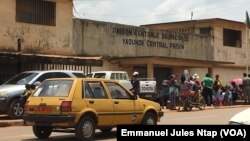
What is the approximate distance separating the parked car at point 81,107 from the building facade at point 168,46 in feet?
51.1

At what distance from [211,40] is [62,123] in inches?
1143

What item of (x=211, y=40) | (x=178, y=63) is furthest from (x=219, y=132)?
(x=211, y=40)

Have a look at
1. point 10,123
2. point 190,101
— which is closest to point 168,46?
point 190,101

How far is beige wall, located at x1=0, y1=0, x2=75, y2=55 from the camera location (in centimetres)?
2466

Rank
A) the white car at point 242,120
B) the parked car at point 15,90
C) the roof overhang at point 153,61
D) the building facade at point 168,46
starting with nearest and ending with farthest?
the white car at point 242,120, the parked car at point 15,90, the roof overhang at point 153,61, the building facade at point 168,46

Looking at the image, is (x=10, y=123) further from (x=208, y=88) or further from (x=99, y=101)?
(x=208, y=88)

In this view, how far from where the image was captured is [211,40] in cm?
3969

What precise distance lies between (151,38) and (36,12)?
987cm

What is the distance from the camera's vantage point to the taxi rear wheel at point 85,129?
1207 cm

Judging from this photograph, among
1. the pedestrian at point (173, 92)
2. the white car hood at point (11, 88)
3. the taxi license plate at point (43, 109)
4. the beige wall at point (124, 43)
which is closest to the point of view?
the taxi license plate at point (43, 109)

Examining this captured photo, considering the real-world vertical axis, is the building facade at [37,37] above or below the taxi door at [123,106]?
above

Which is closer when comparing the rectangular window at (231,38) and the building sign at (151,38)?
the building sign at (151,38)

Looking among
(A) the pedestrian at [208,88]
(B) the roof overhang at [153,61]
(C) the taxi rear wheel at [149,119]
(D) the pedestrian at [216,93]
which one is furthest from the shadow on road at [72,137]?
(B) the roof overhang at [153,61]

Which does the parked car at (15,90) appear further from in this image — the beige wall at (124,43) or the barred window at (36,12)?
the beige wall at (124,43)
